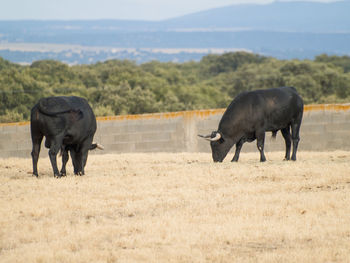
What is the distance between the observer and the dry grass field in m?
8.08

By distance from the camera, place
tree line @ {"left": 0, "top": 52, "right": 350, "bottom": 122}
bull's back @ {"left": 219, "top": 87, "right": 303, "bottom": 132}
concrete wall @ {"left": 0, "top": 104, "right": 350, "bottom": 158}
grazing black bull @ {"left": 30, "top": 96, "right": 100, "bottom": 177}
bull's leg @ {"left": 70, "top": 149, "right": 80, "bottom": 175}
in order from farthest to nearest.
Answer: tree line @ {"left": 0, "top": 52, "right": 350, "bottom": 122} → concrete wall @ {"left": 0, "top": 104, "right": 350, "bottom": 158} → bull's back @ {"left": 219, "top": 87, "right": 303, "bottom": 132} → bull's leg @ {"left": 70, "top": 149, "right": 80, "bottom": 175} → grazing black bull @ {"left": 30, "top": 96, "right": 100, "bottom": 177}

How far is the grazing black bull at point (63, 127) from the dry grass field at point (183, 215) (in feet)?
2.05

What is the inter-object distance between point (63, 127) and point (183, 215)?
16.9 feet

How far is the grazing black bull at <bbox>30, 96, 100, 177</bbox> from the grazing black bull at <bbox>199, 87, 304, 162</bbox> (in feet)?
11.3

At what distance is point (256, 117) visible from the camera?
16.7m

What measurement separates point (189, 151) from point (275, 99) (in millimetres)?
7738

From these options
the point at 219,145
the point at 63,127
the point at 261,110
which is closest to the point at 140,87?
the point at 219,145

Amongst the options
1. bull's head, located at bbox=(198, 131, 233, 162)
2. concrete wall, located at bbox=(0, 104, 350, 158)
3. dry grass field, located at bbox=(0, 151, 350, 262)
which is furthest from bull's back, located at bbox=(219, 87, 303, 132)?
concrete wall, located at bbox=(0, 104, 350, 158)

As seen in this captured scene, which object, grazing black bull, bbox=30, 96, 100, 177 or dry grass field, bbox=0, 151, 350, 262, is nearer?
dry grass field, bbox=0, 151, 350, 262

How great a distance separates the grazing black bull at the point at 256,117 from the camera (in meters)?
16.8

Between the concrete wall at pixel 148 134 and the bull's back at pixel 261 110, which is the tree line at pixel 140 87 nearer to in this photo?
the concrete wall at pixel 148 134

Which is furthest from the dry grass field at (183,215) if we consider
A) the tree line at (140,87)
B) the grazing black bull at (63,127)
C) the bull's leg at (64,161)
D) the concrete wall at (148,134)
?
the tree line at (140,87)

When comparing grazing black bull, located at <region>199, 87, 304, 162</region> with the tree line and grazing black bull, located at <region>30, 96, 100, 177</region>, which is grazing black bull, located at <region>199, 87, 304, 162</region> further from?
the tree line

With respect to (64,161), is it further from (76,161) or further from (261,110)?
(261,110)
